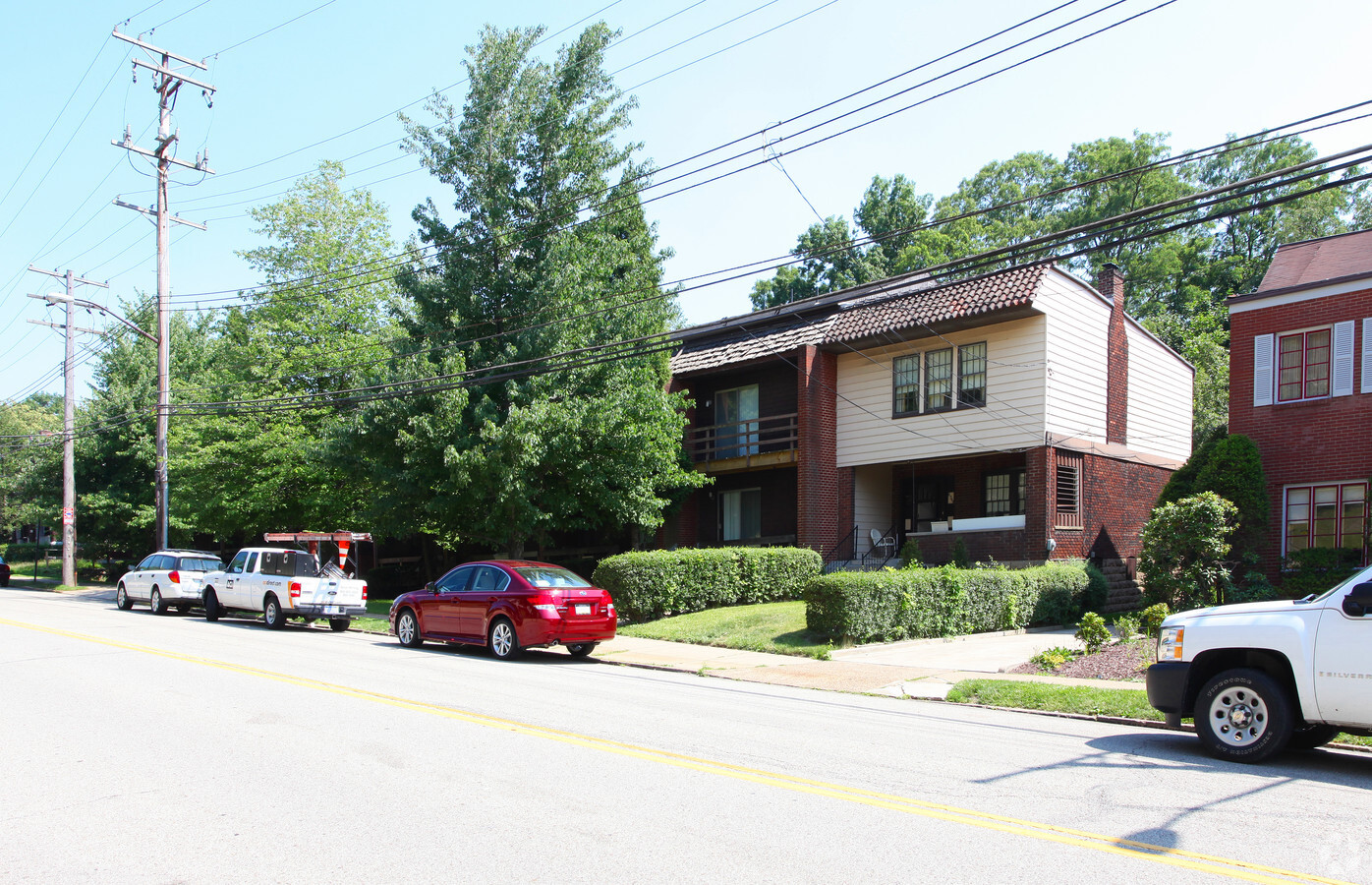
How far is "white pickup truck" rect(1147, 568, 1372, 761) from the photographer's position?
790cm

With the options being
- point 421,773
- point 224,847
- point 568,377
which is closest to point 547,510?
point 568,377

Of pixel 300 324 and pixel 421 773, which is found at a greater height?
pixel 300 324

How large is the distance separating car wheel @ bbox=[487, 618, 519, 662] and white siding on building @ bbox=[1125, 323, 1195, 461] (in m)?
18.5

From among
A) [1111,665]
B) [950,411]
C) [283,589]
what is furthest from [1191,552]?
[283,589]

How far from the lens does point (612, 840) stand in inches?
228

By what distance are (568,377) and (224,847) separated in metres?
17.8

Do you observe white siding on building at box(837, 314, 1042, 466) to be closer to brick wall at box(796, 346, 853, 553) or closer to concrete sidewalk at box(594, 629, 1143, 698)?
brick wall at box(796, 346, 853, 553)

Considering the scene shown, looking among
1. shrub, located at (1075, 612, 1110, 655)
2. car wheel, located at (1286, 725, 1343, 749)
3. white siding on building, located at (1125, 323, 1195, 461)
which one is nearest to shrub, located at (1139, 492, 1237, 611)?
shrub, located at (1075, 612, 1110, 655)

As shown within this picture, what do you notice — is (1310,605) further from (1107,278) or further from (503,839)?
(1107,278)

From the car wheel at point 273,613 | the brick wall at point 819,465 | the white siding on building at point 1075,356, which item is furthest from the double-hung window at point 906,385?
the car wheel at point 273,613

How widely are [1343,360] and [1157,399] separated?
9.69m

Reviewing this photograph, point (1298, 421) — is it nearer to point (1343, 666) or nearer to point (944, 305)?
point (944, 305)

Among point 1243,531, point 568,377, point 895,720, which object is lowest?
point 895,720

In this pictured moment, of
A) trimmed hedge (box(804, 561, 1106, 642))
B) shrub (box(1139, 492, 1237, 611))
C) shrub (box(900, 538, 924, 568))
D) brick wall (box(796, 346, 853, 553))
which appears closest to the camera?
trimmed hedge (box(804, 561, 1106, 642))
